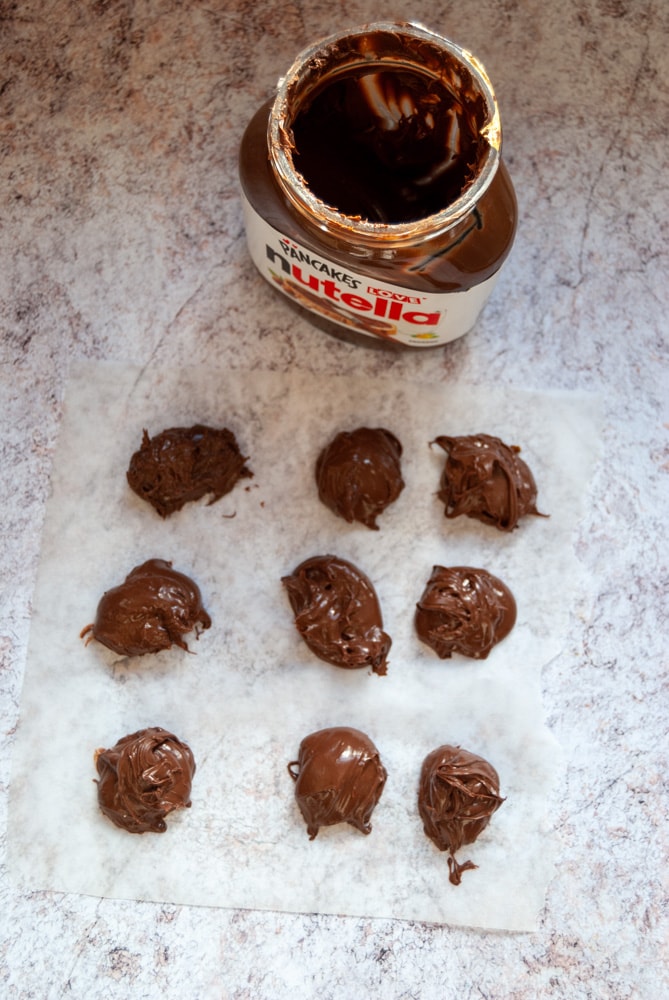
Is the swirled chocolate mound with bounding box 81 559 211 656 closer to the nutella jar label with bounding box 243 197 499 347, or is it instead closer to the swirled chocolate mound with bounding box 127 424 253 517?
the swirled chocolate mound with bounding box 127 424 253 517

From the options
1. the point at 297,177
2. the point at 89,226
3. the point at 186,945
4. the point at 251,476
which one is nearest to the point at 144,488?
the point at 251,476

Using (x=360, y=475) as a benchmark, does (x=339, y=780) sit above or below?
below

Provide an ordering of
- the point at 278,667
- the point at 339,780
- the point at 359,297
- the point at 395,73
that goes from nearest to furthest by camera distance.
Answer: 1. the point at 395,73
2. the point at 359,297
3. the point at 339,780
4. the point at 278,667

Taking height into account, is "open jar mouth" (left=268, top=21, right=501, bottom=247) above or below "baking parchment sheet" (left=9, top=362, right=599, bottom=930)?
above

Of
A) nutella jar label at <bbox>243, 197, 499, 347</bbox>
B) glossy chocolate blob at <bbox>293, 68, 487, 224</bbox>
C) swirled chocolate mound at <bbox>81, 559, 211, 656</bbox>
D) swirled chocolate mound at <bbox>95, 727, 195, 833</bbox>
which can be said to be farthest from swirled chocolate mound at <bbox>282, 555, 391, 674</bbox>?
glossy chocolate blob at <bbox>293, 68, 487, 224</bbox>

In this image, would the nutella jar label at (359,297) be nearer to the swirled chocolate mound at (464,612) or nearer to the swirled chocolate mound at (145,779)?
the swirled chocolate mound at (464,612)

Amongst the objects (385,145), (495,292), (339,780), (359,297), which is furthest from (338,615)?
(385,145)

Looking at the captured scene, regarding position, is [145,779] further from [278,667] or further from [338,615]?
[338,615]
